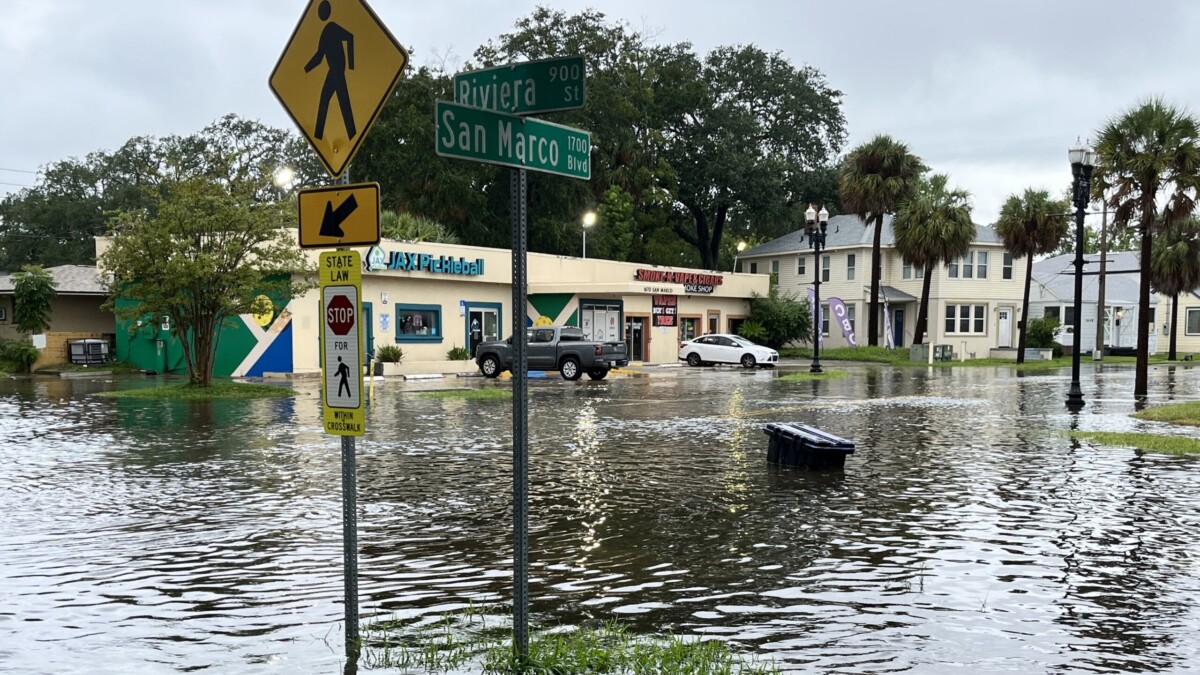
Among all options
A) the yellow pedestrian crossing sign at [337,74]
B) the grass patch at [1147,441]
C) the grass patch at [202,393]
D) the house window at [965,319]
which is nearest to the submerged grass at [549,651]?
the yellow pedestrian crossing sign at [337,74]

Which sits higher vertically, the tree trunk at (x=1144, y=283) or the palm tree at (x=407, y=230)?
the palm tree at (x=407, y=230)

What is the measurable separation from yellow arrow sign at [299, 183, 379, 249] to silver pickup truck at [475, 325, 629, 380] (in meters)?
28.7

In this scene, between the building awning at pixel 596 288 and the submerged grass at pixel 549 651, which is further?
the building awning at pixel 596 288

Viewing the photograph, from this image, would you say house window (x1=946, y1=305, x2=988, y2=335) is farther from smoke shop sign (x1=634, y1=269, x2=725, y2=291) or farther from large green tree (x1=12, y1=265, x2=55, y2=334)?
large green tree (x1=12, y1=265, x2=55, y2=334)

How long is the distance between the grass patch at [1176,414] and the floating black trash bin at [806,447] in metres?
9.93

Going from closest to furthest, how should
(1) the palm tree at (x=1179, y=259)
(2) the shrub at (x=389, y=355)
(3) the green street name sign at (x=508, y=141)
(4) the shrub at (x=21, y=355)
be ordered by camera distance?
(3) the green street name sign at (x=508, y=141)
(2) the shrub at (x=389, y=355)
(4) the shrub at (x=21, y=355)
(1) the palm tree at (x=1179, y=259)

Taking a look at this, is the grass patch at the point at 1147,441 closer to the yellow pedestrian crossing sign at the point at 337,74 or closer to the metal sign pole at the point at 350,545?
the metal sign pole at the point at 350,545

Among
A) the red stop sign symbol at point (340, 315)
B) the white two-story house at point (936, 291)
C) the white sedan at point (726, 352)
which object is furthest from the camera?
the white two-story house at point (936, 291)

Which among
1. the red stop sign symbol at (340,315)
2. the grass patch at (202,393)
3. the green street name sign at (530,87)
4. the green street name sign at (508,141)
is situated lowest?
the grass patch at (202,393)

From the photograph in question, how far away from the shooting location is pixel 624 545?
28.5 feet

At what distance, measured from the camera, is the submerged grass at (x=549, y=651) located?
5.24 meters

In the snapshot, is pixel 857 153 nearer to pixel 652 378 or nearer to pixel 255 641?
pixel 652 378

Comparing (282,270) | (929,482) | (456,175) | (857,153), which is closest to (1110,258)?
(857,153)

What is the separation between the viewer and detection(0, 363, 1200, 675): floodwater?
6098 millimetres
